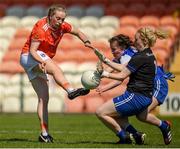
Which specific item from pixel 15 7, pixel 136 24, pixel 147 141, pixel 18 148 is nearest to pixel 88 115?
pixel 136 24

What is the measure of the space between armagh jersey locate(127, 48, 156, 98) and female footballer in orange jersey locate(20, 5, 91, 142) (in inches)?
35.5

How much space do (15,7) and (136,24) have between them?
4932mm

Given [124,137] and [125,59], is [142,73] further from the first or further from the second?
[124,137]

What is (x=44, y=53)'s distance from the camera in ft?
37.3

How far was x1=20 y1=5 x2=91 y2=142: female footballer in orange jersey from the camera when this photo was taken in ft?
36.4

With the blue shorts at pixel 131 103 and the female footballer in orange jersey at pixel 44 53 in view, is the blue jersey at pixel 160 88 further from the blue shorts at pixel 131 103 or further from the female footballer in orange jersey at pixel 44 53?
the female footballer in orange jersey at pixel 44 53

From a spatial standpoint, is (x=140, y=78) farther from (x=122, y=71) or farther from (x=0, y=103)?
(x=0, y=103)

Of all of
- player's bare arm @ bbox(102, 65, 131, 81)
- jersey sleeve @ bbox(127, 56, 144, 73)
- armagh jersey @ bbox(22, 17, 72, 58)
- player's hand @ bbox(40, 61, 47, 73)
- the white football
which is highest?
armagh jersey @ bbox(22, 17, 72, 58)

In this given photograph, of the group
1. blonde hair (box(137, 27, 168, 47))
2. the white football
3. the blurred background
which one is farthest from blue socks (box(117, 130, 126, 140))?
the blurred background

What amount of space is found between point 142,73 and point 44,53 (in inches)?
59.8

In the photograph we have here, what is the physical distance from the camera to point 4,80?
23.5 metres

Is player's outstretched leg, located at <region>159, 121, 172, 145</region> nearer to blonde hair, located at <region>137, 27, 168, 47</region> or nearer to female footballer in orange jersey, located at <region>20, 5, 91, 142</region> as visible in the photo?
blonde hair, located at <region>137, 27, 168, 47</region>

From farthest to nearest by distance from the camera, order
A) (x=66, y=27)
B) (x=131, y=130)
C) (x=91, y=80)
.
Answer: (x=66, y=27) → (x=131, y=130) → (x=91, y=80)

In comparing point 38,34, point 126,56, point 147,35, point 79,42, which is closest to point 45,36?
point 38,34
